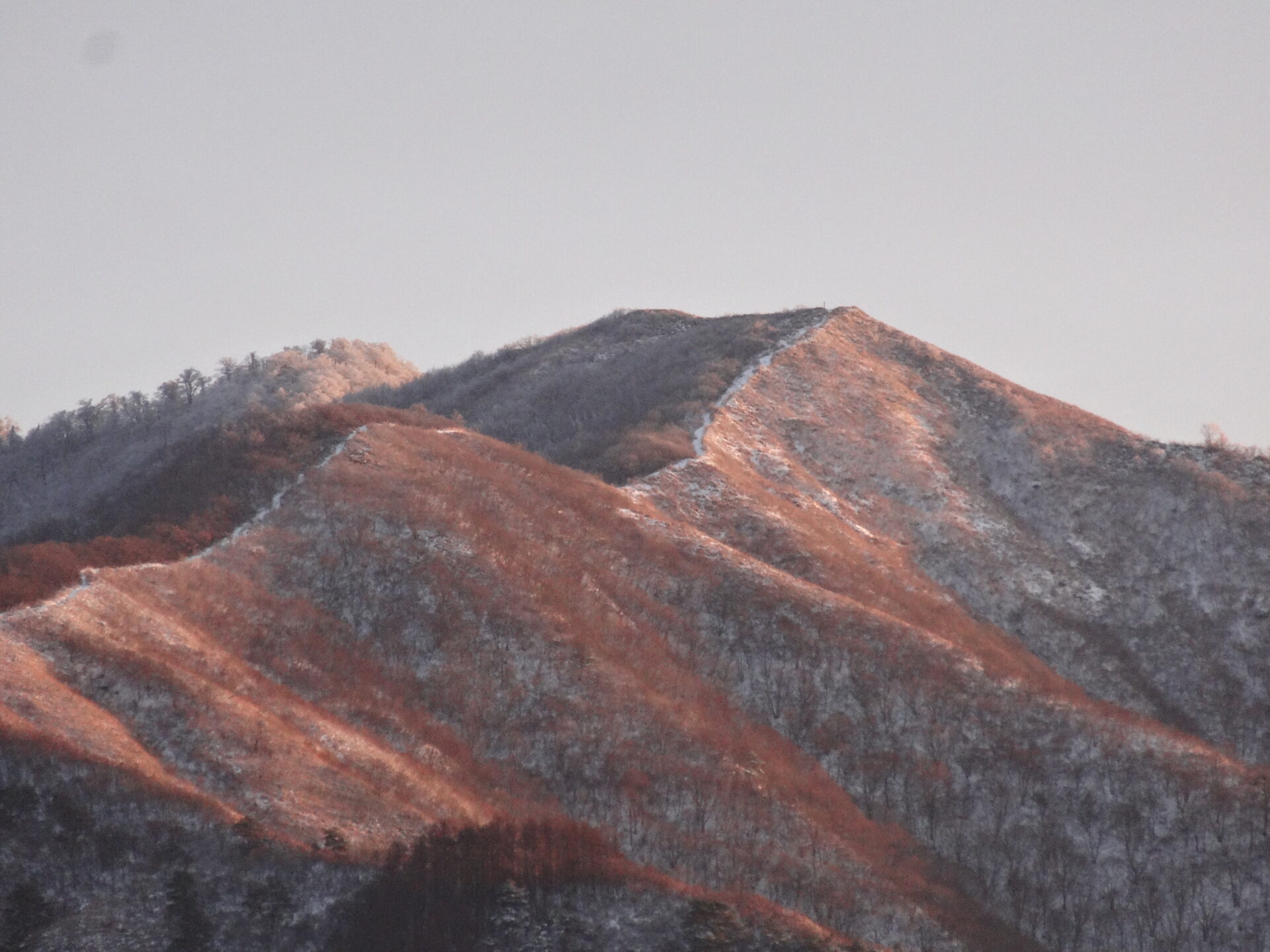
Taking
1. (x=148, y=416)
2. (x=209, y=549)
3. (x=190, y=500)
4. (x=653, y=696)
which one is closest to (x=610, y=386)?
(x=190, y=500)

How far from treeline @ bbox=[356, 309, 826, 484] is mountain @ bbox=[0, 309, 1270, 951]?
1405mm

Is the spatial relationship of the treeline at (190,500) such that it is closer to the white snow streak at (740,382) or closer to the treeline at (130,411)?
the white snow streak at (740,382)

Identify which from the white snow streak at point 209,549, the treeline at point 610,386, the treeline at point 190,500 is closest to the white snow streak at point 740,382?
the treeline at point 610,386

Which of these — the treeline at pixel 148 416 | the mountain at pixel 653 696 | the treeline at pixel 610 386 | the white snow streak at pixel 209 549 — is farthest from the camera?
the treeline at pixel 148 416

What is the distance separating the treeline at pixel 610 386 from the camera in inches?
3068

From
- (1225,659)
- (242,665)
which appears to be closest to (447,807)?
(242,665)

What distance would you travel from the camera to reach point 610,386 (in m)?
96.9

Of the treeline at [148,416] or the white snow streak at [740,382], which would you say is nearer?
the white snow streak at [740,382]

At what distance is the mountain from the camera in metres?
35.0

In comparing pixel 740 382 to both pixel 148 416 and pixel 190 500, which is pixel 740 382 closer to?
pixel 190 500

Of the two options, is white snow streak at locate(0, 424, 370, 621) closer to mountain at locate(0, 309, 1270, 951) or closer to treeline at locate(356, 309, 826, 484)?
mountain at locate(0, 309, 1270, 951)

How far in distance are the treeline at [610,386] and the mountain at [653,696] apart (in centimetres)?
140

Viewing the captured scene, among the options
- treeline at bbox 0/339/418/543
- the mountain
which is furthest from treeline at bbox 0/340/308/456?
the mountain

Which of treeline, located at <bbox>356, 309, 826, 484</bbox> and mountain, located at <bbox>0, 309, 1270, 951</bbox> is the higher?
treeline, located at <bbox>356, 309, 826, 484</bbox>
